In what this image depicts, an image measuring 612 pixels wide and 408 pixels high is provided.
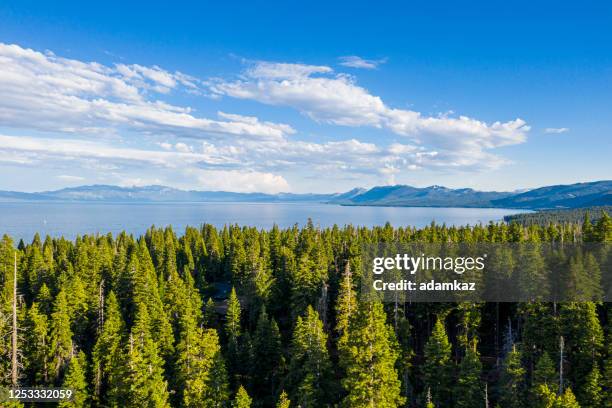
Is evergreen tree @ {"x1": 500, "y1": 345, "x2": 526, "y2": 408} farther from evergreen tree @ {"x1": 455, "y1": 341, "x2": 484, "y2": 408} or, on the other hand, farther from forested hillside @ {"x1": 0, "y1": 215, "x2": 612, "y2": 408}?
evergreen tree @ {"x1": 455, "y1": 341, "x2": 484, "y2": 408}

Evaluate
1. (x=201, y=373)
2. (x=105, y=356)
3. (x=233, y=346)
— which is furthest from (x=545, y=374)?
(x=105, y=356)

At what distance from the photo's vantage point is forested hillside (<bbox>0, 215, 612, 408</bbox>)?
1379 inches

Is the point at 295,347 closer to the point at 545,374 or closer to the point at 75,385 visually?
the point at 75,385

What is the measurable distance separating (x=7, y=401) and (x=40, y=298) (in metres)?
28.6

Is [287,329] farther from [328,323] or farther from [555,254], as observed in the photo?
[555,254]

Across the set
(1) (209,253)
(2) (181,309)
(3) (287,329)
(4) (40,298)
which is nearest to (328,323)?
(3) (287,329)

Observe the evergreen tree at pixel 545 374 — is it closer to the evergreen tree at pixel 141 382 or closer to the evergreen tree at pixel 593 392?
the evergreen tree at pixel 593 392

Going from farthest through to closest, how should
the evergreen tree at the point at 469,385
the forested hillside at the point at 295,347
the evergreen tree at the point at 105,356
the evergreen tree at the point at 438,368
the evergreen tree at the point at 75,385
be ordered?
the evergreen tree at the point at 105,356 < the evergreen tree at the point at 438,368 < the evergreen tree at the point at 75,385 < the evergreen tree at the point at 469,385 < the forested hillside at the point at 295,347
